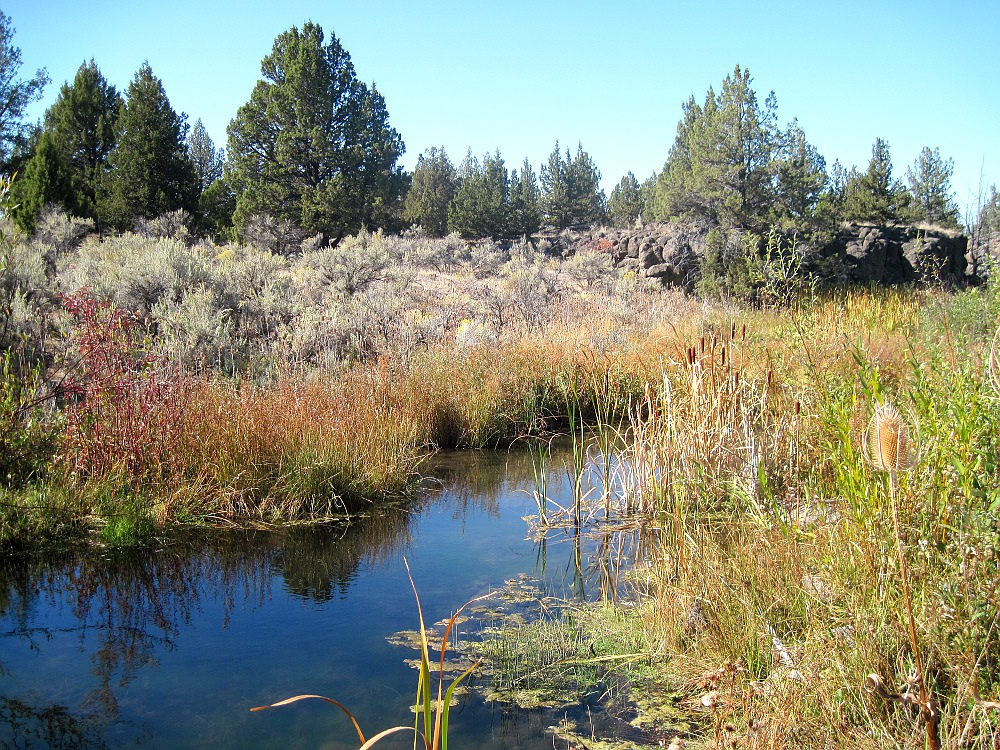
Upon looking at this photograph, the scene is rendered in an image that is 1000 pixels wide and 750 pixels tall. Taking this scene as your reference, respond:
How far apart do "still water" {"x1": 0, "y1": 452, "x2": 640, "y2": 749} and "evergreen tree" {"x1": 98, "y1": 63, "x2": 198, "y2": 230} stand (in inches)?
915

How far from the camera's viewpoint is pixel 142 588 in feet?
14.7

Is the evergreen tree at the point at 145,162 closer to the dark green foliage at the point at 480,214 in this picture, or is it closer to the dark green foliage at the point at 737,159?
the dark green foliage at the point at 480,214

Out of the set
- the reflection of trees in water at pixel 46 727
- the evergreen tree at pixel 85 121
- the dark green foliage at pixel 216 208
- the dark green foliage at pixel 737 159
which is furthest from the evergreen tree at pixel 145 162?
the reflection of trees in water at pixel 46 727

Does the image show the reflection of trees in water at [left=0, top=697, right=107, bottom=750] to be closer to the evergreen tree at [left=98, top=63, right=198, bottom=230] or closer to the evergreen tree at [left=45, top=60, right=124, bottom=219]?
the evergreen tree at [left=98, top=63, right=198, bottom=230]

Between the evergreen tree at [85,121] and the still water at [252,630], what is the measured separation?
87.5 feet

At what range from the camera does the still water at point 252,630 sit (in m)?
3.15

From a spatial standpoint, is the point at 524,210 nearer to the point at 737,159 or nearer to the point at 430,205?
the point at 430,205

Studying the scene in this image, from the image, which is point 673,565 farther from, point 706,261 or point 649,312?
point 706,261

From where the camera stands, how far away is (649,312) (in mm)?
13094

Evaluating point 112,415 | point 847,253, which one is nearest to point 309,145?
point 847,253

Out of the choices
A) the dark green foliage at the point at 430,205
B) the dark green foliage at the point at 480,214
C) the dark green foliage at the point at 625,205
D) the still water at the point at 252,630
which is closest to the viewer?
the still water at the point at 252,630

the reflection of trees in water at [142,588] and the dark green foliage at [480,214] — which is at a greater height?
the dark green foliage at [480,214]

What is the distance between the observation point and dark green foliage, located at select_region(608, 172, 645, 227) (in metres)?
42.6

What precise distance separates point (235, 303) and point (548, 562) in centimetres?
693
